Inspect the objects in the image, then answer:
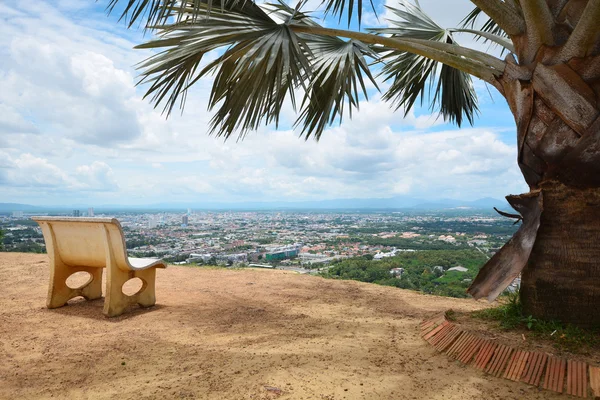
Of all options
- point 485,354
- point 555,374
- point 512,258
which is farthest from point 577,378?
point 512,258

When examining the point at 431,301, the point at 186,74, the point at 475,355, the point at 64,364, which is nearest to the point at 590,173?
the point at 475,355

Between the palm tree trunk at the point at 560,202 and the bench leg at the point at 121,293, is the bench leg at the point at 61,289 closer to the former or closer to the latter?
the bench leg at the point at 121,293

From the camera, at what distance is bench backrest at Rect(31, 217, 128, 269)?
372cm

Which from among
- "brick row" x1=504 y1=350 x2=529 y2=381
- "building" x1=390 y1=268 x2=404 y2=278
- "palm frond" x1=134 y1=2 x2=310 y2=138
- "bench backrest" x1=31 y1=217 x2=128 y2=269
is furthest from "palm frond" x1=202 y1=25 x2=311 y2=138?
"building" x1=390 y1=268 x2=404 y2=278

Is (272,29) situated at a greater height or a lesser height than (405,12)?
lesser

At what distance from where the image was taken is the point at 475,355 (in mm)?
2566

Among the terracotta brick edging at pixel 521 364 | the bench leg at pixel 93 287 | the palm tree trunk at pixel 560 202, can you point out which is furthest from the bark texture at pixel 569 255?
the bench leg at pixel 93 287

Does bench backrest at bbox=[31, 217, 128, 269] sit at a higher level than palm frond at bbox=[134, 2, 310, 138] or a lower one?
lower

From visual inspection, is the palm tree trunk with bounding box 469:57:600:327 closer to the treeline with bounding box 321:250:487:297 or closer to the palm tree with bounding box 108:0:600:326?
the palm tree with bounding box 108:0:600:326

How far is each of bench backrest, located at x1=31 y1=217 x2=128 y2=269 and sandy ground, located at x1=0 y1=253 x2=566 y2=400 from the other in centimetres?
54

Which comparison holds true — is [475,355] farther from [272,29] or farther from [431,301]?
[272,29]

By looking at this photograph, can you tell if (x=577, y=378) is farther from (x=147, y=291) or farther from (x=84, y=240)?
(x=84, y=240)

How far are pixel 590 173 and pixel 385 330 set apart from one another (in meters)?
1.83

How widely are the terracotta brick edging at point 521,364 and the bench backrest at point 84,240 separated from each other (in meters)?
2.84
